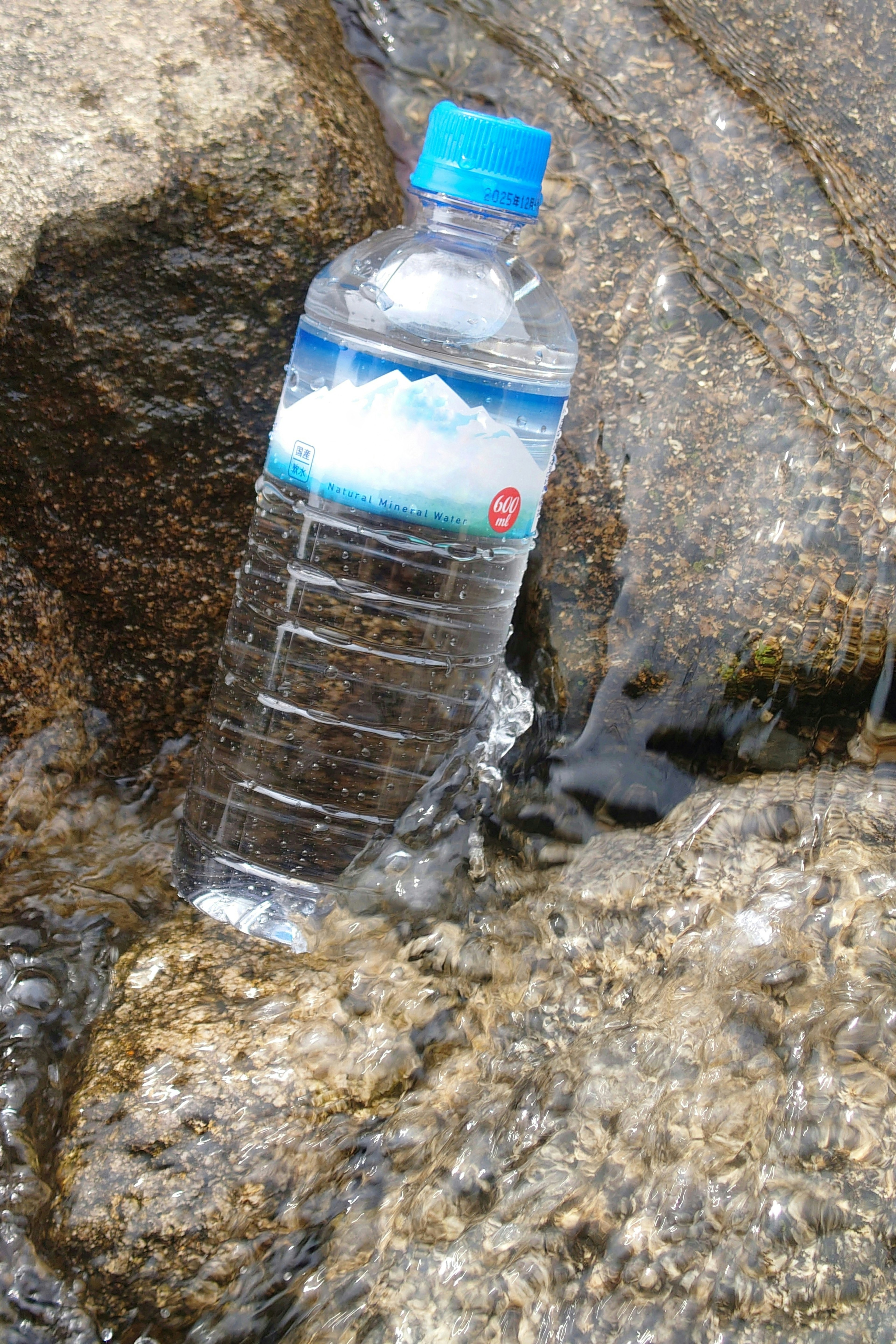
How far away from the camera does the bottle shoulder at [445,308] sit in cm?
175

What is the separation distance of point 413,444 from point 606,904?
2.63 ft

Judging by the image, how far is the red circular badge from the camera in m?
Answer: 1.65

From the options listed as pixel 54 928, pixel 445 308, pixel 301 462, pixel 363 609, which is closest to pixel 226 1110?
pixel 54 928

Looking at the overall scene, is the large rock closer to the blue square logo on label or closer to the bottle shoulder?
the bottle shoulder

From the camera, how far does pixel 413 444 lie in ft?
5.22

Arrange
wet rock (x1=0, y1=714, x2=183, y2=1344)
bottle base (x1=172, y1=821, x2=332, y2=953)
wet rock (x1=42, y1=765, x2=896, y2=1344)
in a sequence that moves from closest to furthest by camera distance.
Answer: wet rock (x1=42, y1=765, x2=896, y2=1344) → wet rock (x1=0, y1=714, x2=183, y2=1344) → bottle base (x1=172, y1=821, x2=332, y2=953)

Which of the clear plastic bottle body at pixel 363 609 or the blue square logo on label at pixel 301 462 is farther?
the clear plastic bottle body at pixel 363 609

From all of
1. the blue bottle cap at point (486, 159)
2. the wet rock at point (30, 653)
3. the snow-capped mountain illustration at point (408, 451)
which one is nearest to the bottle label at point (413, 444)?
the snow-capped mountain illustration at point (408, 451)

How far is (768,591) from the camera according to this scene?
5.71 ft

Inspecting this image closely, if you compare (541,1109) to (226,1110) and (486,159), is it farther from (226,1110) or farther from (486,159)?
(486,159)

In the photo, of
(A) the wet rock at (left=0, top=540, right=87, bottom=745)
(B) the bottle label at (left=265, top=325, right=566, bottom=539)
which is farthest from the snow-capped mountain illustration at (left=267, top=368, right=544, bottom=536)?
(A) the wet rock at (left=0, top=540, right=87, bottom=745)

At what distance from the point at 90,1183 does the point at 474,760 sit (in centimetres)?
95

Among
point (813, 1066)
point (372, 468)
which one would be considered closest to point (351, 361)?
point (372, 468)

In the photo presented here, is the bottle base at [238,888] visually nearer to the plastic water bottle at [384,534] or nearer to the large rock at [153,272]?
the plastic water bottle at [384,534]
